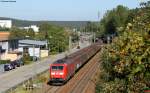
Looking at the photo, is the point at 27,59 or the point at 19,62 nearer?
the point at 19,62

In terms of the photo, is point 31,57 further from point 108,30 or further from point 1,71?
point 108,30

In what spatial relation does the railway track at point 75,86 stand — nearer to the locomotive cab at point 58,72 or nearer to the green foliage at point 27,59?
the locomotive cab at point 58,72

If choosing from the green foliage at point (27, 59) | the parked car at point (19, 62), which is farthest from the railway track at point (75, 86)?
the green foliage at point (27, 59)

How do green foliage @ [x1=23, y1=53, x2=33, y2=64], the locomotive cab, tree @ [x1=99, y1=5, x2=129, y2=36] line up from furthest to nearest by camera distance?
tree @ [x1=99, y1=5, x2=129, y2=36] → green foliage @ [x1=23, y1=53, x2=33, y2=64] → the locomotive cab

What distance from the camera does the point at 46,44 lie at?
89312 millimetres

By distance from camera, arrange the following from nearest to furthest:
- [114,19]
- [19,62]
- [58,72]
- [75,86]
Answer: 1. [58,72]
2. [75,86]
3. [19,62]
4. [114,19]

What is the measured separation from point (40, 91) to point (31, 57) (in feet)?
110

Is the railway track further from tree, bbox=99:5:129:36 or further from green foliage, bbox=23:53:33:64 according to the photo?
tree, bbox=99:5:129:36

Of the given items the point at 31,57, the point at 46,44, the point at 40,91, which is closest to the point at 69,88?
the point at 40,91

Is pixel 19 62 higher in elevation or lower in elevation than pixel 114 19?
lower

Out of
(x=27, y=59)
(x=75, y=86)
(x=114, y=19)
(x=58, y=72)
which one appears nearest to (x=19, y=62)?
(x=27, y=59)

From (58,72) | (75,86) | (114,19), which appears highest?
(114,19)

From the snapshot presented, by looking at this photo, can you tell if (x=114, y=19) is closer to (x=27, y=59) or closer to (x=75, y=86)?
(x=27, y=59)

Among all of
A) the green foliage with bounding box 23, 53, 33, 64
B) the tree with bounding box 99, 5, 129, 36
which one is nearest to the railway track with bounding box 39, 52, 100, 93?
the green foliage with bounding box 23, 53, 33, 64
